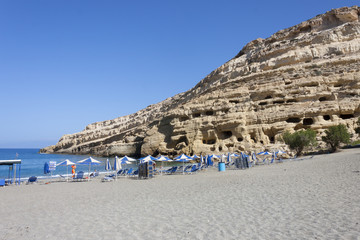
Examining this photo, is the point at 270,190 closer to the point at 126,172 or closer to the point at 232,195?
the point at 232,195

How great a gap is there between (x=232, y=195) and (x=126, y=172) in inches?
555

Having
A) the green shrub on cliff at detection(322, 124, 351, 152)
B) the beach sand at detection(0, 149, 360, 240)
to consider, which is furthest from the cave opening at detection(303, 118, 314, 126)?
the beach sand at detection(0, 149, 360, 240)

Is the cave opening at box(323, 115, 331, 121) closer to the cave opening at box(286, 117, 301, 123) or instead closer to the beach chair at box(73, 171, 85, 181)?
the cave opening at box(286, 117, 301, 123)

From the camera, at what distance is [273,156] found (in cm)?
3014

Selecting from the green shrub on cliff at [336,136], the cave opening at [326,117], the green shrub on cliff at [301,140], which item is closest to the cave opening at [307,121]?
the cave opening at [326,117]

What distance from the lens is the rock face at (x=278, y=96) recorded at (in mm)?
37812

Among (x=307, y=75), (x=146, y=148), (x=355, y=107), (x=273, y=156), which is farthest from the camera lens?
(x=146, y=148)

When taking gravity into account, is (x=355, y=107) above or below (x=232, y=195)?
above

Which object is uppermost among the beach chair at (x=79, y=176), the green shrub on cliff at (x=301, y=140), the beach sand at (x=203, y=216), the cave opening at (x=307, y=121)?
the cave opening at (x=307, y=121)

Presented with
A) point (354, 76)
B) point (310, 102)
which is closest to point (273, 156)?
point (310, 102)

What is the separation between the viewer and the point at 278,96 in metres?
41.3

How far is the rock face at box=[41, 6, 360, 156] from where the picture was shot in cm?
3781

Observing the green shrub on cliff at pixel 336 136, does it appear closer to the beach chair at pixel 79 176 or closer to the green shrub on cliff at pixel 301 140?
the green shrub on cliff at pixel 301 140

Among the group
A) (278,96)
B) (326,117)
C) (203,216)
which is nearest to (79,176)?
(203,216)
